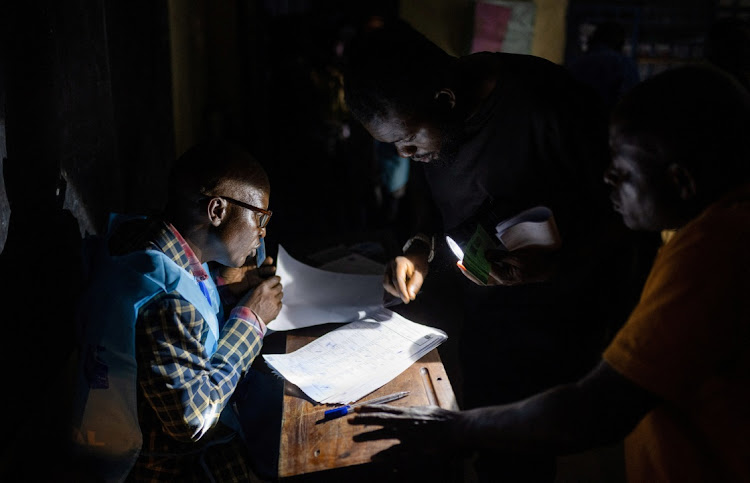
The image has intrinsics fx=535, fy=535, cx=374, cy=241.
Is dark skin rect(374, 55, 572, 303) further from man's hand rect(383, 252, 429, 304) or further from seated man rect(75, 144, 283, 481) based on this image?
seated man rect(75, 144, 283, 481)

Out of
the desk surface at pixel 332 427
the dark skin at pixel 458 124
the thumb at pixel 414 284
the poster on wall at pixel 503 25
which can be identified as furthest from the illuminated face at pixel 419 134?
the poster on wall at pixel 503 25

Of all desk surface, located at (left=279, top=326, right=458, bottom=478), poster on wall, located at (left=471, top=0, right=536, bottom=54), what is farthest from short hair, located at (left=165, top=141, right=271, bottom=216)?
poster on wall, located at (left=471, top=0, right=536, bottom=54)

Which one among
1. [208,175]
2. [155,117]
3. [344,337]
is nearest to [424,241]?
[344,337]

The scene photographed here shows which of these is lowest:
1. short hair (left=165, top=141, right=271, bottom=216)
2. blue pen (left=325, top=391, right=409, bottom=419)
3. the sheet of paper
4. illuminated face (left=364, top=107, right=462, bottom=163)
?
the sheet of paper

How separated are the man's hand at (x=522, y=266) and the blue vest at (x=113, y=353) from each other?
82 cm

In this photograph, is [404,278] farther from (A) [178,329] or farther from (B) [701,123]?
(B) [701,123]

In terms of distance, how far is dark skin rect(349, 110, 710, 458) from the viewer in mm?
837

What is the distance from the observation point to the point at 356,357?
1436 mm

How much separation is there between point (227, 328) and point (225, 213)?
0.32 meters

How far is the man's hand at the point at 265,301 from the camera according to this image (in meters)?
1.56

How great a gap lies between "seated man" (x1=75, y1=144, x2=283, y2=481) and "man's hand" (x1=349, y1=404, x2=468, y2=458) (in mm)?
413

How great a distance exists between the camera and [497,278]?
154 centimetres

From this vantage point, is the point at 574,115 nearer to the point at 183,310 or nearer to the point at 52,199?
the point at 183,310

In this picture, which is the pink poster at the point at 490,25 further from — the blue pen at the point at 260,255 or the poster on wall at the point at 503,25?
the blue pen at the point at 260,255
